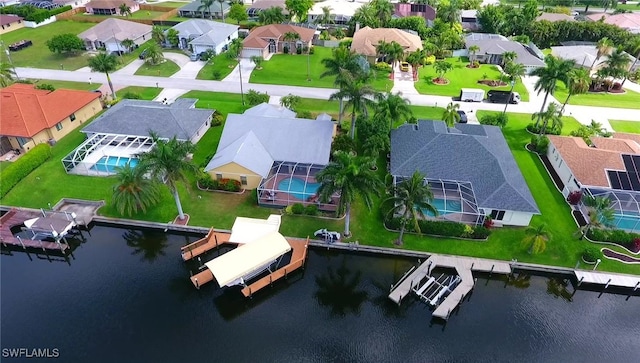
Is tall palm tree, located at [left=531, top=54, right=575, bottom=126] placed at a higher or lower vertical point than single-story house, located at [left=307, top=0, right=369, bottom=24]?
higher

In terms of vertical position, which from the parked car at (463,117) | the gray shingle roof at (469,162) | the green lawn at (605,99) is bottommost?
the green lawn at (605,99)

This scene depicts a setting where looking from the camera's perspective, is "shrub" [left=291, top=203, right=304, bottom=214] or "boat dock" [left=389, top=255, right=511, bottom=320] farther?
"shrub" [left=291, top=203, right=304, bottom=214]

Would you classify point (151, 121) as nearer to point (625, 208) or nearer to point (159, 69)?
point (159, 69)

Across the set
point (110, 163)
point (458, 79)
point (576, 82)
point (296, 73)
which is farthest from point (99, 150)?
point (576, 82)

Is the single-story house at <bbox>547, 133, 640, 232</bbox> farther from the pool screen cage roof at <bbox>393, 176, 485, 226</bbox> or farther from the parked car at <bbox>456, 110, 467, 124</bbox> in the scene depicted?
the pool screen cage roof at <bbox>393, 176, 485, 226</bbox>

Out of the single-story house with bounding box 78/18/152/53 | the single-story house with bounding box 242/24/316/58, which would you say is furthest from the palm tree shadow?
the single-story house with bounding box 78/18/152/53

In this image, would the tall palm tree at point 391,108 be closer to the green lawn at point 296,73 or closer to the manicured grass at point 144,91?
the green lawn at point 296,73

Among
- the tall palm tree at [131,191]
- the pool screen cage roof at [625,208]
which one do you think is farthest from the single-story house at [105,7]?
the pool screen cage roof at [625,208]
